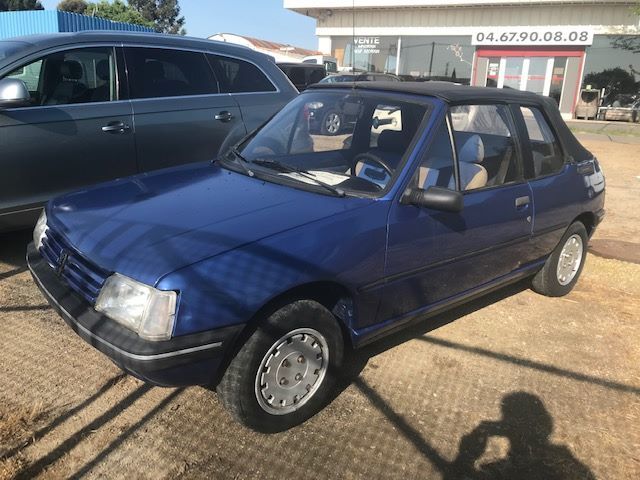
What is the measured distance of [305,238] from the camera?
253cm

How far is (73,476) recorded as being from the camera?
2361 millimetres

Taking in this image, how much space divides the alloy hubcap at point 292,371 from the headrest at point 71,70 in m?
3.24

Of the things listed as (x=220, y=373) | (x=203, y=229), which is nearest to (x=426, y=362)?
(x=220, y=373)

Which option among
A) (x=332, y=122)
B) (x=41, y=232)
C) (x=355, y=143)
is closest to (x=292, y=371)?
(x=41, y=232)

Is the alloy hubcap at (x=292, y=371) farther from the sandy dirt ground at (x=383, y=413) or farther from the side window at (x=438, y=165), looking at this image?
the side window at (x=438, y=165)

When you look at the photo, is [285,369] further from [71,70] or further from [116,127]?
[71,70]

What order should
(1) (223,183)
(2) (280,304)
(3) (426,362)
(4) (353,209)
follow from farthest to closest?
1. (3) (426,362)
2. (1) (223,183)
3. (4) (353,209)
4. (2) (280,304)

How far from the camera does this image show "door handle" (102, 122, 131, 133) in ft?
14.7

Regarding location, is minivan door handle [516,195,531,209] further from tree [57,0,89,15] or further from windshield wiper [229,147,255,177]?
tree [57,0,89,15]

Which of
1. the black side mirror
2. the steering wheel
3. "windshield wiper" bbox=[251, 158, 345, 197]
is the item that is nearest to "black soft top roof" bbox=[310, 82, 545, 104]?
the steering wheel

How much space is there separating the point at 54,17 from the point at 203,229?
2134 cm

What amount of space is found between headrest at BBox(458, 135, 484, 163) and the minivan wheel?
0.86 m

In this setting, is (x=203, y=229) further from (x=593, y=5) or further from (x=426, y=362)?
(x=593, y=5)

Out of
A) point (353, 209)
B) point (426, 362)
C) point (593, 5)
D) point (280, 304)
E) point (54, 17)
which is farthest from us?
point (593, 5)
